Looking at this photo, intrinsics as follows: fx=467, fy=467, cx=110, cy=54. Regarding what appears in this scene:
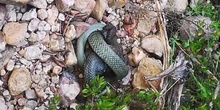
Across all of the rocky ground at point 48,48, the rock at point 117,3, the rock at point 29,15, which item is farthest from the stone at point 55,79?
the rock at point 117,3

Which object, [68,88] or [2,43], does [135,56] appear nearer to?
[68,88]

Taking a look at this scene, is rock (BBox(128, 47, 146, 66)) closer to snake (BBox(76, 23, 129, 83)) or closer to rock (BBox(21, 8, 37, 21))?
snake (BBox(76, 23, 129, 83))

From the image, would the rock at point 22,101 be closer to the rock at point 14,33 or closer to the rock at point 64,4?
the rock at point 14,33

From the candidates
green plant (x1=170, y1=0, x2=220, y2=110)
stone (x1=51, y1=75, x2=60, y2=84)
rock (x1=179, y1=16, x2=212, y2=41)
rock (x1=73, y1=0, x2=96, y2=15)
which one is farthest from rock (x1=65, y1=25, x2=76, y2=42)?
rock (x1=179, y1=16, x2=212, y2=41)

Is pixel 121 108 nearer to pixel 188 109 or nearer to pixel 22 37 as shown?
pixel 188 109

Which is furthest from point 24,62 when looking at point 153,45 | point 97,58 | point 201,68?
point 201,68

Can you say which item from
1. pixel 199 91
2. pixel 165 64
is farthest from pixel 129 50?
pixel 199 91
